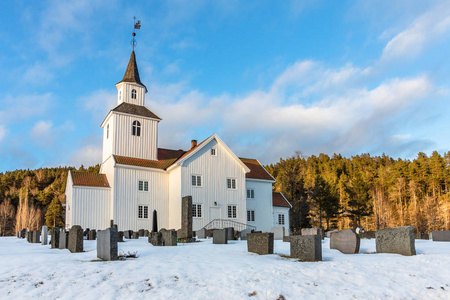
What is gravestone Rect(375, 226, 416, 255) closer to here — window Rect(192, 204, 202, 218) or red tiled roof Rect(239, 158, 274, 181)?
window Rect(192, 204, 202, 218)

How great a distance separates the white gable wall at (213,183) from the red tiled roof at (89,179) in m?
Answer: 7.19

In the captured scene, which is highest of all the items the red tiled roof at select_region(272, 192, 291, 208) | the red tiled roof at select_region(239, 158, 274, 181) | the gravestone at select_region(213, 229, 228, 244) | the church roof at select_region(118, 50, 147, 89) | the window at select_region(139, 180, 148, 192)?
the church roof at select_region(118, 50, 147, 89)

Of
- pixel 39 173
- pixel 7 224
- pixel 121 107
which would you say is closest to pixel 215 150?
pixel 121 107

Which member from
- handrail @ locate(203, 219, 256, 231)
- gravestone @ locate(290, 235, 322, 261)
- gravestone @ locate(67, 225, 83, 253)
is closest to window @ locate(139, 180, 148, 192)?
handrail @ locate(203, 219, 256, 231)

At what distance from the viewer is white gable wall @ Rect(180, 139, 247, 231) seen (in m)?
32.1

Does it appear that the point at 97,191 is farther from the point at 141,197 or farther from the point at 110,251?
the point at 110,251

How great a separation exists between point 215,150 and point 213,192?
3884 mm

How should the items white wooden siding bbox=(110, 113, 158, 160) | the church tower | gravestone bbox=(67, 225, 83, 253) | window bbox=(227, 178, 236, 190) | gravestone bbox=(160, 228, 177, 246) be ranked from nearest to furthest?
gravestone bbox=(67, 225, 83, 253) < gravestone bbox=(160, 228, 177, 246) < window bbox=(227, 178, 236, 190) < white wooden siding bbox=(110, 113, 158, 160) < the church tower

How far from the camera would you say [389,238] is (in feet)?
40.4

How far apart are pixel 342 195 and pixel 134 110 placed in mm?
51155

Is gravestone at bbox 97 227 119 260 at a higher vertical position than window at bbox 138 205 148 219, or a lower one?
lower

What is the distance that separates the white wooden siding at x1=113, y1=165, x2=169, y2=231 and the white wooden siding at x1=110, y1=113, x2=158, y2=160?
10.4 feet

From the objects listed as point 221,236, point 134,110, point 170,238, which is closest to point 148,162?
point 134,110

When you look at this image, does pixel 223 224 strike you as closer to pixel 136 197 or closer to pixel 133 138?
pixel 136 197
